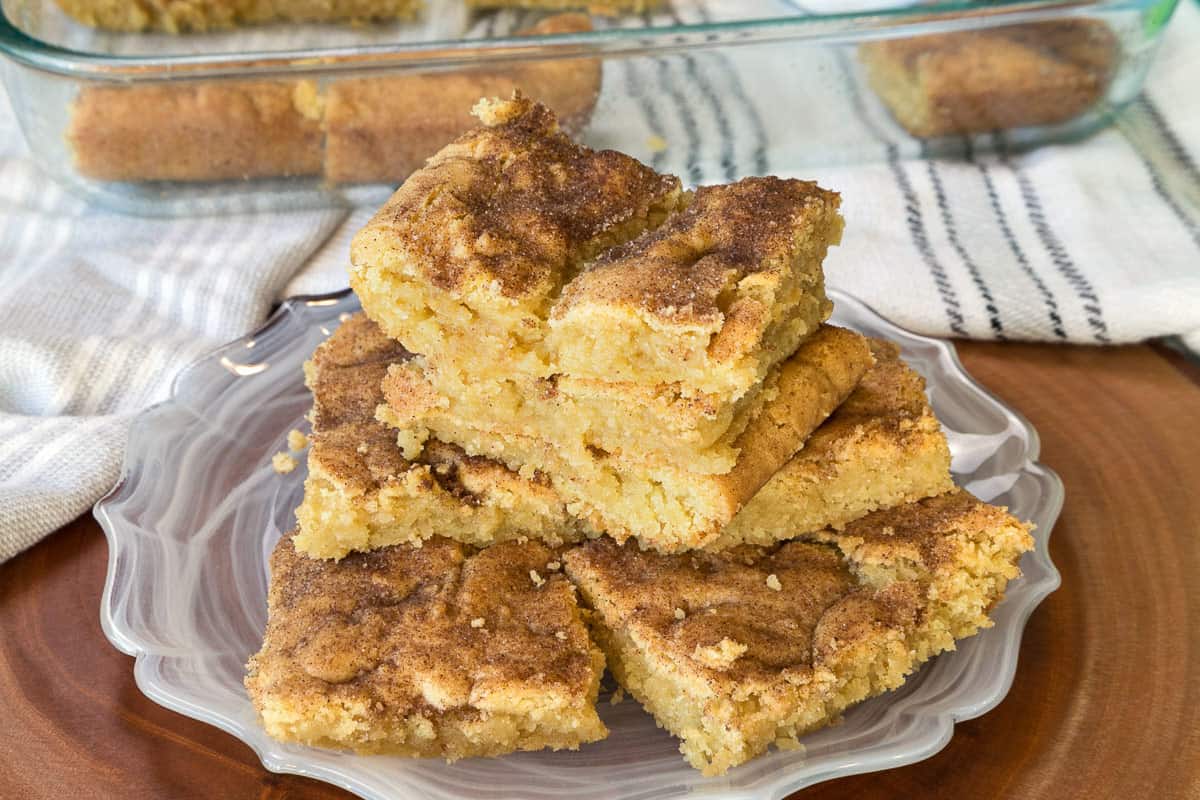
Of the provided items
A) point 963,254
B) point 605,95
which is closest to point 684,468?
point 963,254

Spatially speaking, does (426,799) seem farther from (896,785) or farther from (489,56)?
(489,56)

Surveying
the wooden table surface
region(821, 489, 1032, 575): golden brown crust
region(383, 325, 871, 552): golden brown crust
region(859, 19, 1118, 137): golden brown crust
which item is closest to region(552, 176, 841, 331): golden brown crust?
region(383, 325, 871, 552): golden brown crust

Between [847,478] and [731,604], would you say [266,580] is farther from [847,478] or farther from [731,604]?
[847,478]

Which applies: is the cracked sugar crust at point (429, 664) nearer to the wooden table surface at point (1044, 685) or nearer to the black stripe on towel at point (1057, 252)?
the wooden table surface at point (1044, 685)

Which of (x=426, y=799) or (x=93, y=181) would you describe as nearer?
(x=426, y=799)

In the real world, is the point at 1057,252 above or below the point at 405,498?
below

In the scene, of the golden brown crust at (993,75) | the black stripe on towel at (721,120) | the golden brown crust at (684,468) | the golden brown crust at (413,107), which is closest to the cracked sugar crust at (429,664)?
the golden brown crust at (684,468)

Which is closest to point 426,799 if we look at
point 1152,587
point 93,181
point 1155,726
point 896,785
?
point 896,785
